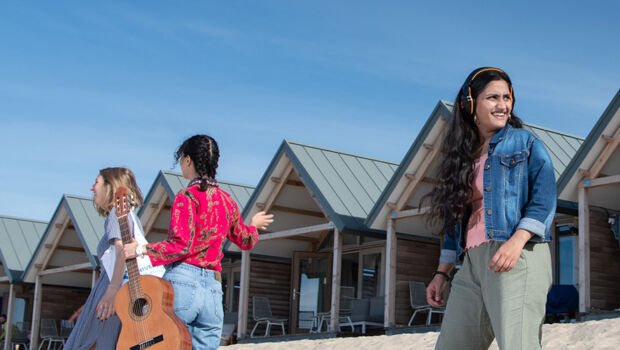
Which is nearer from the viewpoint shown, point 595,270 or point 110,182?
point 110,182

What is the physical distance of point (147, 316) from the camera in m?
3.97

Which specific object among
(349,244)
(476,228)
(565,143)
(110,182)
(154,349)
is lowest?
(154,349)

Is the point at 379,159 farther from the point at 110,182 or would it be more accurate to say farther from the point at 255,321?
the point at 110,182

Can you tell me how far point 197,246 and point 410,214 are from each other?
33.2ft

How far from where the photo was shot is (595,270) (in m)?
12.3

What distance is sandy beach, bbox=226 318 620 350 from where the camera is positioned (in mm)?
8211

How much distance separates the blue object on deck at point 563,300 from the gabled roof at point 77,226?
37.9ft

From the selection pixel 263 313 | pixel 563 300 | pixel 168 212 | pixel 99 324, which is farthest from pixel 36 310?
pixel 99 324

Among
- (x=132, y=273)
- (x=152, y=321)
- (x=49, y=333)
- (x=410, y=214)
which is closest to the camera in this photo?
(x=152, y=321)

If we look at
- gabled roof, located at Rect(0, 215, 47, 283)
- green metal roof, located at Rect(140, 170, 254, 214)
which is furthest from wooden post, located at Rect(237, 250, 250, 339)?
gabled roof, located at Rect(0, 215, 47, 283)

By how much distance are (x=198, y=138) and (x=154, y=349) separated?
1.04 m

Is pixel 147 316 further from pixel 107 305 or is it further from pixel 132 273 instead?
pixel 107 305

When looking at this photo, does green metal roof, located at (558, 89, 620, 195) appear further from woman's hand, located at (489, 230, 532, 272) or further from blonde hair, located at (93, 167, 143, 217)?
woman's hand, located at (489, 230, 532, 272)

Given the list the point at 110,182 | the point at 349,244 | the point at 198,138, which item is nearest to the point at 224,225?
the point at 198,138
